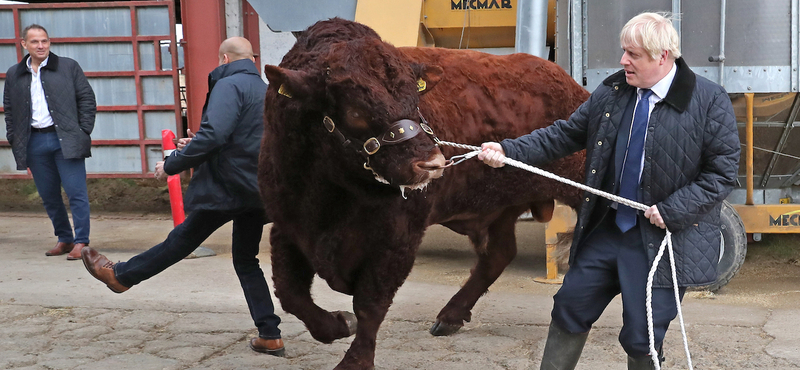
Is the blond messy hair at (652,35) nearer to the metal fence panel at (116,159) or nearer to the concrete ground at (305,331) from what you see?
the concrete ground at (305,331)

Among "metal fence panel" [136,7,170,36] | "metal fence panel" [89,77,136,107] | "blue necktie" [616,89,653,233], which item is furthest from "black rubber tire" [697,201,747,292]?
"metal fence panel" [89,77,136,107]

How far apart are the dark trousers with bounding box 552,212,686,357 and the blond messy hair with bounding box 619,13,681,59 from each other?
0.67 m

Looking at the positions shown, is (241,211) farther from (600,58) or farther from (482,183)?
(600,58)

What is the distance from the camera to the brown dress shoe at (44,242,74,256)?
21.4 feet

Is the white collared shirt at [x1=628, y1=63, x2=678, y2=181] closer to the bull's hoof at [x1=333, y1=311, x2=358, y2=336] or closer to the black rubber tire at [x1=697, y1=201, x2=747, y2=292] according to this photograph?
the bull's hoof at [x1=333, y1=311, x2=358, y2=336]

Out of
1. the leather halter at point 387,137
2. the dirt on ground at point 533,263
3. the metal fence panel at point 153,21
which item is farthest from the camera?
the metal fence panel at point 153,21

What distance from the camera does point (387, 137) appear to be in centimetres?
295

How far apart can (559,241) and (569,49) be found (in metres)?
1.40

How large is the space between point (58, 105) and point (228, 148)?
3.24 m

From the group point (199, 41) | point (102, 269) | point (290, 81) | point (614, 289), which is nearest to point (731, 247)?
point (614, 289)

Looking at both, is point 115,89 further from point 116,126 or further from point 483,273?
point 483,273

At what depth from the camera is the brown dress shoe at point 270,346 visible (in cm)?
397

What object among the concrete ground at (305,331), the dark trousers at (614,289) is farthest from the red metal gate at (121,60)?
the dark trousers at (614,289)

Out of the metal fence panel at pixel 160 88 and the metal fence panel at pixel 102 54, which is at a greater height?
the metal fence panel at pixel 102 54
